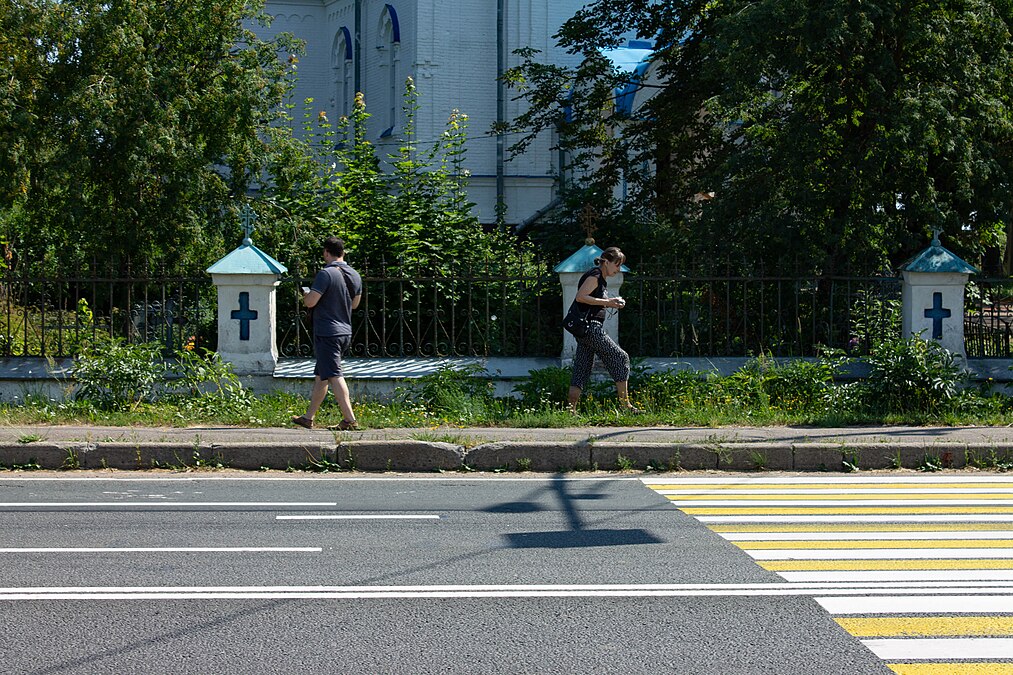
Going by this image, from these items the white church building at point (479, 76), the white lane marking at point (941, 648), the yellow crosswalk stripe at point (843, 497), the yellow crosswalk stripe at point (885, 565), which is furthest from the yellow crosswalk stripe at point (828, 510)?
the white church building at point (479, 76)

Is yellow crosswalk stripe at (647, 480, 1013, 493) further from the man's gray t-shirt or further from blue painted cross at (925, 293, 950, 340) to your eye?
blue painted cross at (925, 293, 950, 340)

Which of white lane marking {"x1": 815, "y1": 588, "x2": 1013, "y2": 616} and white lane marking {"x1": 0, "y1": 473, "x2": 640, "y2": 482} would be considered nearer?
white lane marking {"x1": 815, "y1": 588, "x2": 1013, "y2": 616}

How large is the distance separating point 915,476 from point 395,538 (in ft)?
16.4

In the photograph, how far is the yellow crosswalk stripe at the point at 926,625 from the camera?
5.18 m

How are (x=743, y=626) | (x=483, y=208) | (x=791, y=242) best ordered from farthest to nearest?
(x=483, y=208) → (x=791, y=242) → (x=743, y=626)

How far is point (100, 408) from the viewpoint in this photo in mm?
12102

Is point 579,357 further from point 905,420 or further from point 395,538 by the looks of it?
point 395,538

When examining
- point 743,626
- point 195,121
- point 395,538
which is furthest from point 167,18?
point 743,626

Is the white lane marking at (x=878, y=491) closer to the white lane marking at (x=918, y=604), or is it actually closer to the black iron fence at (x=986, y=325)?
the white lane marking at (x=918, y=604)

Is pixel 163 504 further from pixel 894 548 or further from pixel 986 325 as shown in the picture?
pixel 986 325

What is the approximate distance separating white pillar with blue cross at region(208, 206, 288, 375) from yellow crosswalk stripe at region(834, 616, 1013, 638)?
866 centimetres

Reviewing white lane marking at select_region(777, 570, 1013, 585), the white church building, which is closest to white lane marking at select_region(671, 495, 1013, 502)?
white lane marking at select_region(777, 570, 1013, 585)

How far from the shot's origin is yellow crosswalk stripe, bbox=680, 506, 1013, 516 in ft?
26.2

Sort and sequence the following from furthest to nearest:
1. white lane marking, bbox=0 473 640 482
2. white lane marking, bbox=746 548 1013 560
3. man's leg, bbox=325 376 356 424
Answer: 1. man's leg, bbox=325 376 356 424
2. white lane marking, bbox=0 473 640 482
3. white lane marking, bbox=746 548 1013 560
